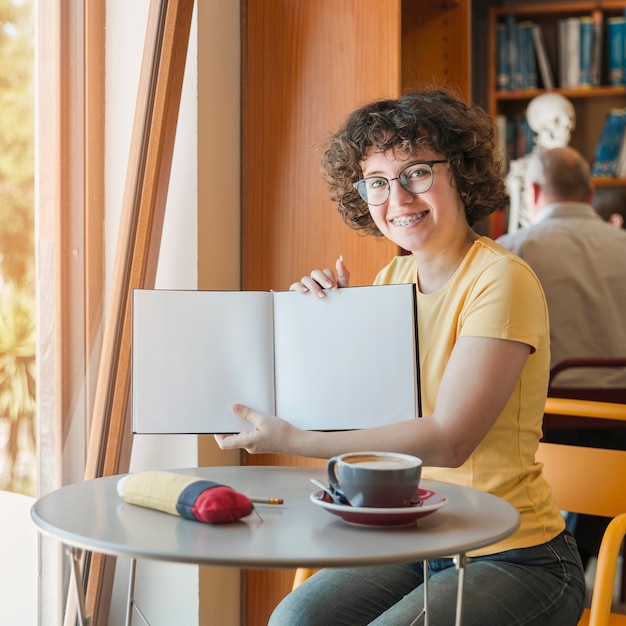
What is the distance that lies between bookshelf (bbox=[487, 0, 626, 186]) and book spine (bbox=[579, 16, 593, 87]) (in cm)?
4

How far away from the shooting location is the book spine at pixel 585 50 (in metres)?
4.03

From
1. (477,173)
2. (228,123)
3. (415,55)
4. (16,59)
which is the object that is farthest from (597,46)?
(16,59)

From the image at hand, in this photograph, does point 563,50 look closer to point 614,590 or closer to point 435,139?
point 614,590

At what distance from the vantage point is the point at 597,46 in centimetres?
402

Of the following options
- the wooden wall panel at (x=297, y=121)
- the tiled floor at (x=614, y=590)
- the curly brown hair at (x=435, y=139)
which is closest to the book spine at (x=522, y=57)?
the tiled floor at (x=614, y=590)

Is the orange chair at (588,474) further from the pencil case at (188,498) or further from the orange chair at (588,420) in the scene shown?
the orange chair at (588,420)

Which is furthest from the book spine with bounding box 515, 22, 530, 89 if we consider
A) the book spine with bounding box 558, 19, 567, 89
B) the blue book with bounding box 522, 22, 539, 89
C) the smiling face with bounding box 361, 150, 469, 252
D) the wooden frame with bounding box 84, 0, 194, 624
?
the smiling face with bounding box 361, 150, 469, 252

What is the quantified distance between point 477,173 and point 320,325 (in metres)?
0.42

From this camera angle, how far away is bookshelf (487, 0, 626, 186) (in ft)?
13.3

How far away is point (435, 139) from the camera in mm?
1506

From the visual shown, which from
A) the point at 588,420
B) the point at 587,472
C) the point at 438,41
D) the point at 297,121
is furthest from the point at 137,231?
the point at 588,420

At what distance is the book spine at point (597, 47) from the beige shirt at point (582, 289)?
1339 millimetres

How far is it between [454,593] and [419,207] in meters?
0.61

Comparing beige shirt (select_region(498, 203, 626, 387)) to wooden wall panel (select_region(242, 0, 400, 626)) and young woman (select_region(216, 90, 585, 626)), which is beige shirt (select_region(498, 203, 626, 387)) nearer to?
wooden wall panel (select_region(242, 0, 400, 626))
